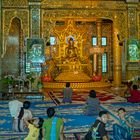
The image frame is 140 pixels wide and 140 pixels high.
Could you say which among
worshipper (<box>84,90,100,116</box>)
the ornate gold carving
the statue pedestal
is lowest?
worshipper (<box>84,90,100,116</box>)

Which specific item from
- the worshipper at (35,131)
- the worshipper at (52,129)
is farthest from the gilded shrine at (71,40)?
the worshipper at (52,129)

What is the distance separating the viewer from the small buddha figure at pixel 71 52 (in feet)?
64.9

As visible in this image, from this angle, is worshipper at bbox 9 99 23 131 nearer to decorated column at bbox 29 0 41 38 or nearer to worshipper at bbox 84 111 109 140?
worshipper at bbox 84 111 109 140

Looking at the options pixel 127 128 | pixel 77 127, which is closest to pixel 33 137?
pixel 127 128

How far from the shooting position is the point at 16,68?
57.2 feet

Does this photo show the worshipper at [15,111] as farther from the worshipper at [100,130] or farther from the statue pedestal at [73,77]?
the statue pedestal at [73,77]

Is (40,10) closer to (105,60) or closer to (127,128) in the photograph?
(105,60)

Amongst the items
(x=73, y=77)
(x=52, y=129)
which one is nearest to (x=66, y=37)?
(x=73, y=77)

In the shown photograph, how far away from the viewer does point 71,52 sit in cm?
1984

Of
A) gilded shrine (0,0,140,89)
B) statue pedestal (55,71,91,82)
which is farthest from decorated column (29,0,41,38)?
statue pedestal (55,71,91,82)

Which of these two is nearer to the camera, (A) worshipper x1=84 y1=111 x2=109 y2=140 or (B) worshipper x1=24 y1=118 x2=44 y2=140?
(A) worshipper x1=84 y1=111 x2=109 y2=140

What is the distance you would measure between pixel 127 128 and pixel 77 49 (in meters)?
14.7

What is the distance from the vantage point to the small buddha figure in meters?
19.8

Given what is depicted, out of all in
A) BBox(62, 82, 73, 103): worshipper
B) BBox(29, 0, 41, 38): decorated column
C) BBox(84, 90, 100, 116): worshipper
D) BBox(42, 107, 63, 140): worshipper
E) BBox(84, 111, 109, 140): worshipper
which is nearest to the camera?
BBox(84, 111, 109, 140): worshipper
